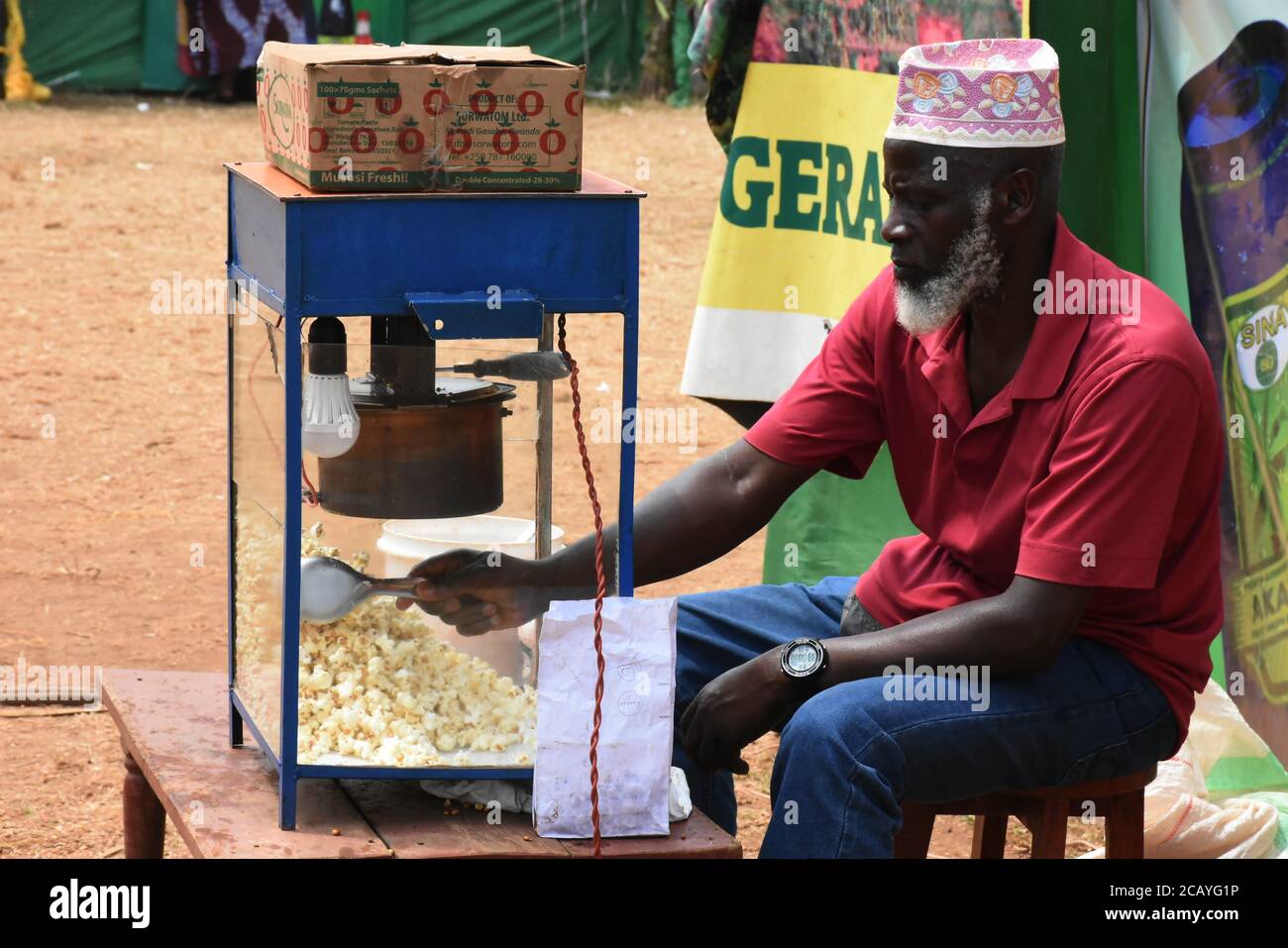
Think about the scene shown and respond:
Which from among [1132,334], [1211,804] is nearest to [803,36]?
[1132,334]

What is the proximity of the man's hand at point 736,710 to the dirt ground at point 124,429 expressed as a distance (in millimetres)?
351

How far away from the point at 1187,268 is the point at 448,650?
1833 mm

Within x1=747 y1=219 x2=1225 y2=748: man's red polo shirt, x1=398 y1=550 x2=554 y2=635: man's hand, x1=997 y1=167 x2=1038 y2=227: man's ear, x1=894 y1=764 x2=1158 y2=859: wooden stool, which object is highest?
x1=997 y1=167 x2=1038 y2=227: man's ear

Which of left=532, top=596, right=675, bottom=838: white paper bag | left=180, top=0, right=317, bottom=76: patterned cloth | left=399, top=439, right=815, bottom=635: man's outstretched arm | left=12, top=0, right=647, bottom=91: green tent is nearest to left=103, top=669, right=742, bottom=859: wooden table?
left=532, top=596, right=675, bottom=838: white paper bag

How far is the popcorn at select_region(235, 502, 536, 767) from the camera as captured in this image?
99.3 inches

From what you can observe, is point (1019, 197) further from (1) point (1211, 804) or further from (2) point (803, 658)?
(1) point (1211, 804)

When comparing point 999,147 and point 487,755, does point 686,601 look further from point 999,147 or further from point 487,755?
point 999,147

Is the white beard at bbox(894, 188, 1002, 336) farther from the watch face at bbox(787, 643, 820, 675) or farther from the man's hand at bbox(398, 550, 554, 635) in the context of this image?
the man's hand at bbox(398, 550, 554, 635)

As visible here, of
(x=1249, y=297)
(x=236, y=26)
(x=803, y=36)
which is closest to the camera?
(x=1249, y=297)

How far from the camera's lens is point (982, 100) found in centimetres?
262

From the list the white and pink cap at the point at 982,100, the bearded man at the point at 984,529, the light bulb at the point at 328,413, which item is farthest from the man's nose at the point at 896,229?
the light bulb at the point at 328,413

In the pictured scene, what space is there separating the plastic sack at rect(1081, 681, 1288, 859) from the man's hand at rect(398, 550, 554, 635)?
Result: 1335 millimetres

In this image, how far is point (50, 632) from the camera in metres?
4.78

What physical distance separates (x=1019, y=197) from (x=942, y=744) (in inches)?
33.3
